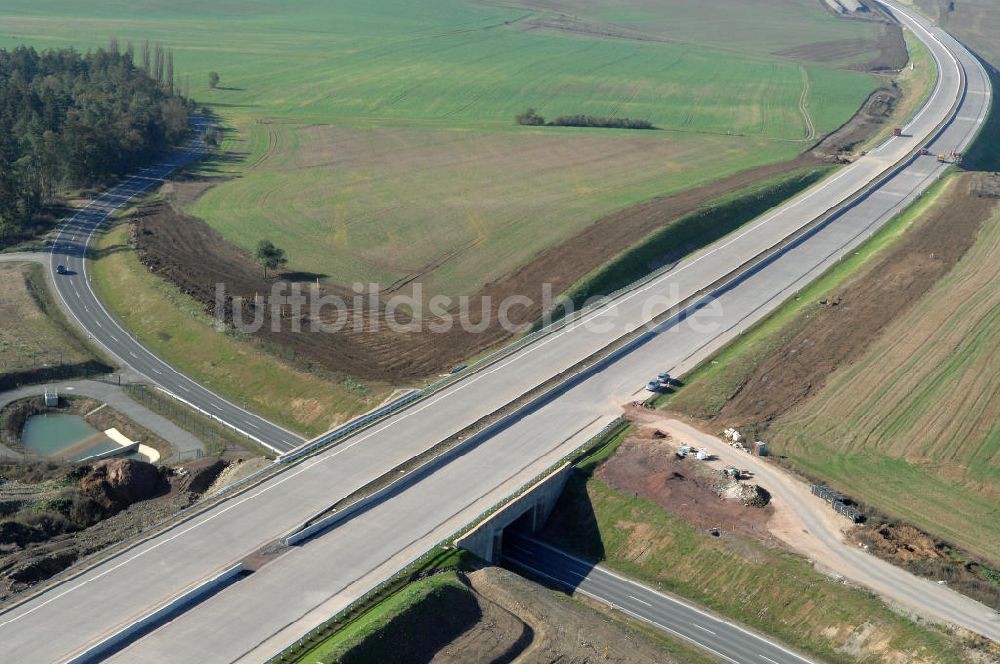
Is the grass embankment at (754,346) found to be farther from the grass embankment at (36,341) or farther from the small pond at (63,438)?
the grass embankment at (36,341)

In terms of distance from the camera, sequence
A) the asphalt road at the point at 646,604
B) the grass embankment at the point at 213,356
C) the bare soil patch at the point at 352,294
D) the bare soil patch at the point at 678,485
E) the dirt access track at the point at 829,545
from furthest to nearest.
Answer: the bare soil patch at the point at 352,294, the grass embankment at the point at 213,356, the bare soil patch at the point at 678,485, the dirt access track at the point at 829,545, the asphalt road at the point at 646,604

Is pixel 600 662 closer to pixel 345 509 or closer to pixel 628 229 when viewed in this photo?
pixel 345 509

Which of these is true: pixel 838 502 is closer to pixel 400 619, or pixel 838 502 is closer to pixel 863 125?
pixel 400 619

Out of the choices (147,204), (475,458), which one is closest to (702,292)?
(475,458)

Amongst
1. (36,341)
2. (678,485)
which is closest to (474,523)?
(678,485)

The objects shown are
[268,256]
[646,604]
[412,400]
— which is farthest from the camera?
[268,256]

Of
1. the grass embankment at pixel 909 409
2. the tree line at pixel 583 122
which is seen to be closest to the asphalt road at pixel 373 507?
the grass embankment at pixel 909 409
